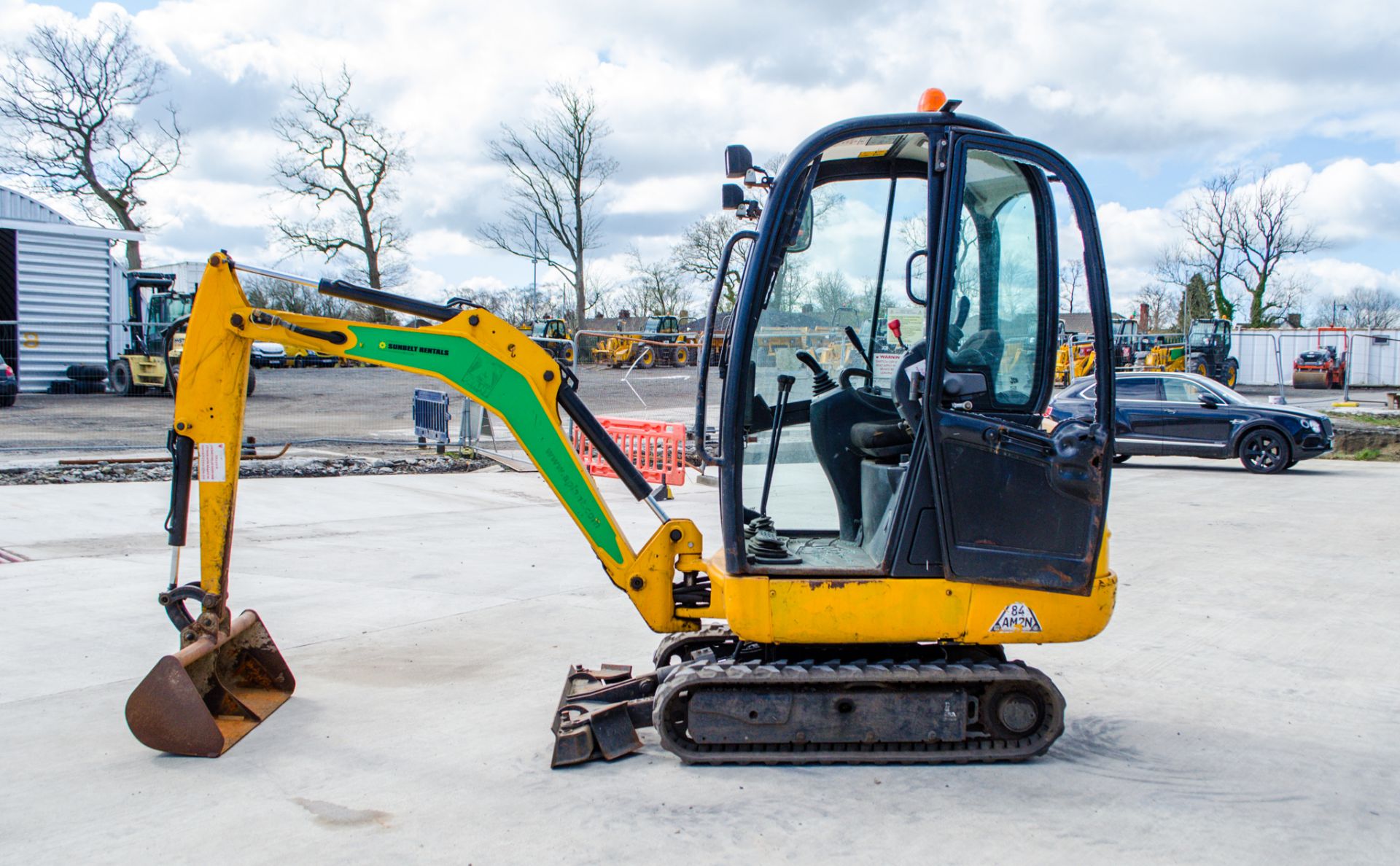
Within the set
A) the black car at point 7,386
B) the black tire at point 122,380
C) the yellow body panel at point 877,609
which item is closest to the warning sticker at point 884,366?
the yellow body panel at point 877,609

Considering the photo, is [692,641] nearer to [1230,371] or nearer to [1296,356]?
[1230,371]

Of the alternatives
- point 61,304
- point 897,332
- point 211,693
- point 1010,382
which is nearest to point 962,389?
point 1010,382

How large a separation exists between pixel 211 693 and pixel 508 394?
187 cm

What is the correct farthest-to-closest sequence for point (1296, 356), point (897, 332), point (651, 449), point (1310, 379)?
point (1296, 356) → point (1310, 379) → point (651, 449) → point (897, 332)

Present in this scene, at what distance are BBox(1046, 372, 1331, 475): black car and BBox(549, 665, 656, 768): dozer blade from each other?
12671mm

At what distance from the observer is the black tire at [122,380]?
26000 millimetres

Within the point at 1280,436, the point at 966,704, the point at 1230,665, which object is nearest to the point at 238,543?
the point at 966,704

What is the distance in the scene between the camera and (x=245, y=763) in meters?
4.12

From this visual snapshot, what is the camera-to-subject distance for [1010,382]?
13.6ft

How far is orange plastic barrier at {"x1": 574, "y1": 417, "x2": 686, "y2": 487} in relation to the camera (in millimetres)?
→ 14484

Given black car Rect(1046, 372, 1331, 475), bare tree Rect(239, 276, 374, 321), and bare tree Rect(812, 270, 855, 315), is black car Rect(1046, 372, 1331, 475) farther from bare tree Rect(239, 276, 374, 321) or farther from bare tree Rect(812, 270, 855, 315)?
bare tree Rect(239, 276, 374, 321)

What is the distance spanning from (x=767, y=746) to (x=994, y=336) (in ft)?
6.10

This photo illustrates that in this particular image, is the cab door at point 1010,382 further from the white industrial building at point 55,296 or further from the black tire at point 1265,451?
the white industrial building at point 55,296

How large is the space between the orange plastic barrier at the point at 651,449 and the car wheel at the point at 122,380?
54.3 feet
